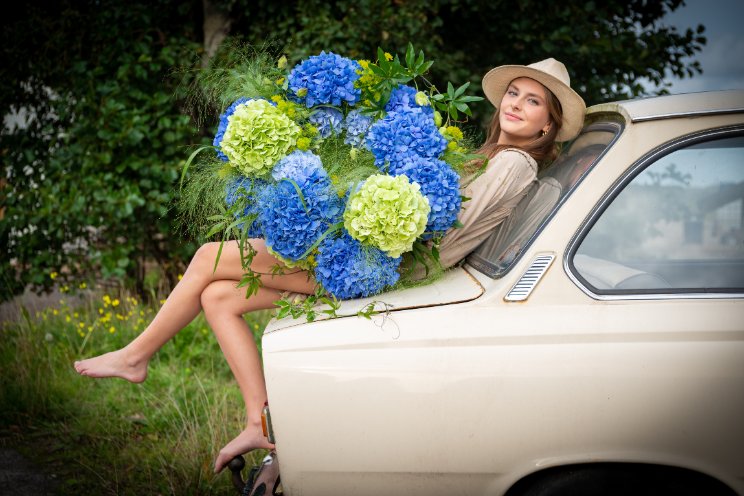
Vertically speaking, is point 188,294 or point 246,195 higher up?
point 246,195

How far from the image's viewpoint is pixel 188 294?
119 inches

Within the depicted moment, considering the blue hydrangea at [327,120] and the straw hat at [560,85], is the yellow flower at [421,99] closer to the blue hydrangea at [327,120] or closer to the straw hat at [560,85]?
the blue hydrangea at [327,120]

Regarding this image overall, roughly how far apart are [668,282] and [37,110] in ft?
18.9

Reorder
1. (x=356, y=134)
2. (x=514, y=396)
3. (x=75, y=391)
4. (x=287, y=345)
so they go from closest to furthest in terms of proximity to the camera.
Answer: (x=514, y=396), (x=287, y=345), (x=356, y=134), (x=75, y=391)

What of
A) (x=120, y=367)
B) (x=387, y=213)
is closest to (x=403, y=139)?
(x=387, y=213)

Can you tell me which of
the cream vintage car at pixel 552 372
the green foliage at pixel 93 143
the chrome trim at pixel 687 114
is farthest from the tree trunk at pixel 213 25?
the chrome trim at pixel 687 114

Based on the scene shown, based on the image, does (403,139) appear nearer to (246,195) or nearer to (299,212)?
(299,212)

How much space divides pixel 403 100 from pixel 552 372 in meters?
1.13

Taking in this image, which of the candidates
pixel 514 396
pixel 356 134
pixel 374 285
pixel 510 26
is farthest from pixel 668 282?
pixel 510 26

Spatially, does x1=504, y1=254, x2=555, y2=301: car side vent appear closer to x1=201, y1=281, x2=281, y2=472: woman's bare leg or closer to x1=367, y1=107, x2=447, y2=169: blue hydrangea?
x1=367, y1=107, x2=447, y2=169: blue hydrangea

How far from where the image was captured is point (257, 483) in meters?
2.79

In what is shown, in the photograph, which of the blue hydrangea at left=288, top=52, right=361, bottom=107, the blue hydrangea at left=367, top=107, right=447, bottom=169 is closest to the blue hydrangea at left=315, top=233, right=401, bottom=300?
the blue hydrangea at left=367, top=107, right=447, bottom=169

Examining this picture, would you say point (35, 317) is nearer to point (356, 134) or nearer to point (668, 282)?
point (356, 134)

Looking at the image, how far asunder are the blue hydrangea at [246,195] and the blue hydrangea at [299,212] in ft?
0.25
